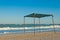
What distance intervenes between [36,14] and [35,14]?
0.13 m

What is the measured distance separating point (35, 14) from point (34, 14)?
0.13 metres

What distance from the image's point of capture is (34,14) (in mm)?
14469

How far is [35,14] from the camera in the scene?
14562 mm

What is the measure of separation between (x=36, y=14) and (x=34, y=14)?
25cm

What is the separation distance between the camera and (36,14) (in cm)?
1466
